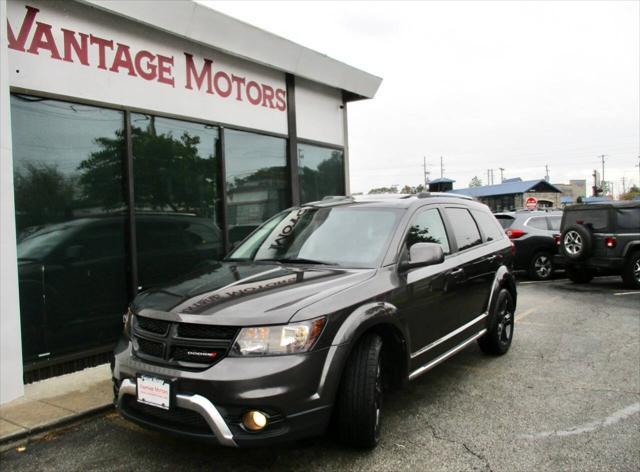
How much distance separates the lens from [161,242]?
6332 millimetres

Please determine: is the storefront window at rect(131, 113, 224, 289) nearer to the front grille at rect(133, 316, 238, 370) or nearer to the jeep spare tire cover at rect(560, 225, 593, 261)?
the front grille at rect(133, 316, 238, 370)

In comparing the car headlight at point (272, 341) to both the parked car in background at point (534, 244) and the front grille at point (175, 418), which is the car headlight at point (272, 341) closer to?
the front grille at point (175, 418)

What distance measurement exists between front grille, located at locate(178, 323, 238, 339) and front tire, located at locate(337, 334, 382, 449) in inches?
30.4

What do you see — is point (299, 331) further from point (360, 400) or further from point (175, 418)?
point (175, 418)

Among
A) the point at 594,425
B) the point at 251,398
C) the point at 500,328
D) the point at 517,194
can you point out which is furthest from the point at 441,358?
the point at 517,194

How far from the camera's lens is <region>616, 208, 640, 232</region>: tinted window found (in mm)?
10383

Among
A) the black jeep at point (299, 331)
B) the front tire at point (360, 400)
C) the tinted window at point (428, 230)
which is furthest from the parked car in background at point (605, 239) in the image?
the front tire at point (360, 400)

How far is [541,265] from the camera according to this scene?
39.8 ft

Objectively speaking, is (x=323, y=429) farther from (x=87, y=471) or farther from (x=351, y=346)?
(x=87, y=471)

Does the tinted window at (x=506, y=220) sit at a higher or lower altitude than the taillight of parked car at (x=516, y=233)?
higher

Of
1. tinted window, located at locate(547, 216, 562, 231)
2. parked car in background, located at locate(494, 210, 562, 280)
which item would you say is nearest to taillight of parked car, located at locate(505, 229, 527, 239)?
parked car in background, located at locate(494, 210, 562, 280)

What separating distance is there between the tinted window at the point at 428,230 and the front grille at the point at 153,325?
190 centimetres

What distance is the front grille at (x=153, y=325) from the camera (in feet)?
10.1

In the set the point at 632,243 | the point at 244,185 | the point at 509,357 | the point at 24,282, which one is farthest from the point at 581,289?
the point at 24,282
